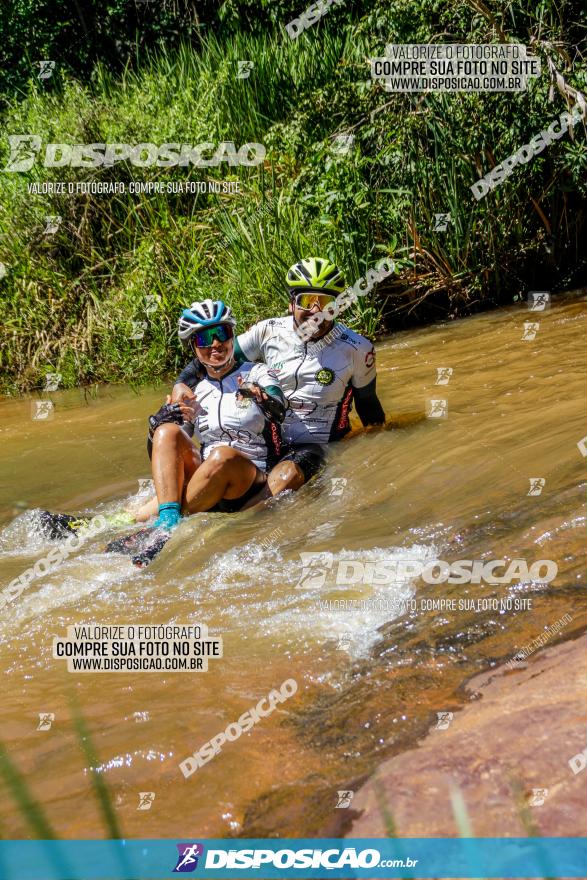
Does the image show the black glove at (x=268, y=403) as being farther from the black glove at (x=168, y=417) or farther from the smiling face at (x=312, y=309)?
the smiling face at (x=312, y=309)

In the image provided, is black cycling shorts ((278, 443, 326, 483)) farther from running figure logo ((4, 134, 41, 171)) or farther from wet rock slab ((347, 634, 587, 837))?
running figure logo ((4, 134, 41, 171))

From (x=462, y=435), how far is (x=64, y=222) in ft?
24.2

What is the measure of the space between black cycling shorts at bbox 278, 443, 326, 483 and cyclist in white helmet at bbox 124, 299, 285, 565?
0.13 meters

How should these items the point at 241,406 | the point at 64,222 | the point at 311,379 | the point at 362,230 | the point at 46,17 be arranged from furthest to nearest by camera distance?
the point at 46,17
the point at 64,222
the point at 362,230
the point at 311,379
the point at 241,406

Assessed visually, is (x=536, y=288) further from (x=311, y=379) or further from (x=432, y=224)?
(x=311, y=379)

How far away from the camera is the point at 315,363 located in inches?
239

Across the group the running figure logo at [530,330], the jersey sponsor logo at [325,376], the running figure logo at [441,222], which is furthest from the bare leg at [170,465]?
the running figure logo at [441,222]

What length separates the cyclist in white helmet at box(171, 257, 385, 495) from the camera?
19.4 feet

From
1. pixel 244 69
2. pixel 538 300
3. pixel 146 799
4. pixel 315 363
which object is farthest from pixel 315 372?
pixel 244 69

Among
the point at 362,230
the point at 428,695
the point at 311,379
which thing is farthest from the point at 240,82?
the point at 428,695

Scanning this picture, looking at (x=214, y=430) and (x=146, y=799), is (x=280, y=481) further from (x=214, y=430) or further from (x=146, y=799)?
(x=146, y=799)

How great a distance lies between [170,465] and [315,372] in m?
1.33

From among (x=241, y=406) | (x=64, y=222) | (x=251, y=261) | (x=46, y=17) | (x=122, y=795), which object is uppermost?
(x=46, y=17)

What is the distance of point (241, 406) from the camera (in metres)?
5.45
